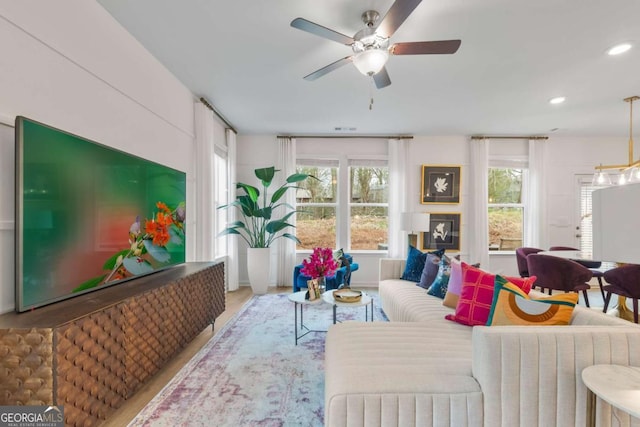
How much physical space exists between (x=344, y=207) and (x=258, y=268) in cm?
185

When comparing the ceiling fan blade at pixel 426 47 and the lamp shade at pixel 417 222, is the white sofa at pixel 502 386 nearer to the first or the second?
the ceiling fan blade at pixel 426 47

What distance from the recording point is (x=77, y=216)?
1786mm

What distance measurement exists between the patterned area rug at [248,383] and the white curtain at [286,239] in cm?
196

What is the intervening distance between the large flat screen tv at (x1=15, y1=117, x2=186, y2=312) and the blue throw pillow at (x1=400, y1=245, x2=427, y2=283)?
2732 millimetres

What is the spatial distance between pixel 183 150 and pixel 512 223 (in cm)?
553

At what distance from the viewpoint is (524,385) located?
1335mm

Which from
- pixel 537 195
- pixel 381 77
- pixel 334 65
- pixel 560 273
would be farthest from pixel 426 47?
pixel 537 195

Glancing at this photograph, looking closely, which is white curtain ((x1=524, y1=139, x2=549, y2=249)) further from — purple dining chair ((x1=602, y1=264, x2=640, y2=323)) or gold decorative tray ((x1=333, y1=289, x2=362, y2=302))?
gold decorative tray ((x1=333, y1=289, x2=362, y2=302))

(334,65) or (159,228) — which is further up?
(334,65)

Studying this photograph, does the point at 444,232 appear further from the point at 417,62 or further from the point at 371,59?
the point at 371,59

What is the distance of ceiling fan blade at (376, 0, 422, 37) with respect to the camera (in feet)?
5.53

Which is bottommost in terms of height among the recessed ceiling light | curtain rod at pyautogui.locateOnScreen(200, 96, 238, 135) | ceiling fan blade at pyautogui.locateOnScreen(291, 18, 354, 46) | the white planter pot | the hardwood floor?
the hardwood floor

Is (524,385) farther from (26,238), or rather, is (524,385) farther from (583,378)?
(26,238)

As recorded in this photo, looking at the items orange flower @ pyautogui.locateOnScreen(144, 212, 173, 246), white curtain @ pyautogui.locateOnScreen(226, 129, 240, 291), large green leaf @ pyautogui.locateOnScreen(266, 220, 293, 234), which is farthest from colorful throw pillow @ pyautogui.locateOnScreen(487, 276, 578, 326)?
white curtain @ pyautogui.locateOnScreen(226, 129, 240, 291)
